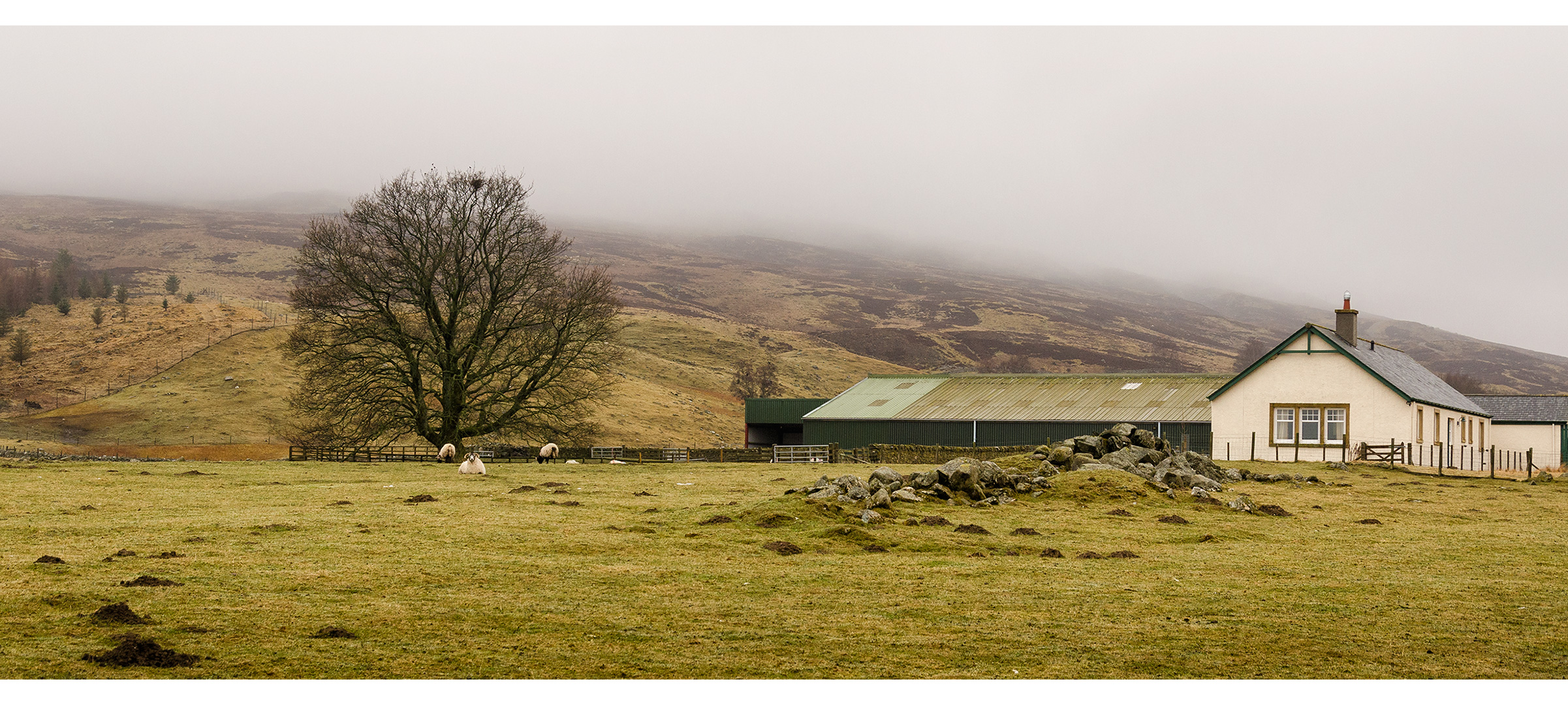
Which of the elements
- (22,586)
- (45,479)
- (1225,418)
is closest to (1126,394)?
(1225,418)

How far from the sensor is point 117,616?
42.5 ft

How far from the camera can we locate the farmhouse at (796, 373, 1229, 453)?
6612 cm

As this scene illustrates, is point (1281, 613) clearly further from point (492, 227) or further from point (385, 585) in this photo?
point (492, 227)

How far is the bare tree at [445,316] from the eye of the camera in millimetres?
54469

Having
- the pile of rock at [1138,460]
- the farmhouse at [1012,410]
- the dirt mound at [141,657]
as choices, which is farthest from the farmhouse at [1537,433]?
the dirt mound at [141,657]

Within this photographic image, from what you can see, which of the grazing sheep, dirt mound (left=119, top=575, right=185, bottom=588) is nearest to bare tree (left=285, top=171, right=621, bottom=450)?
the grazing sheep

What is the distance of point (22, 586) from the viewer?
1467 centimetres

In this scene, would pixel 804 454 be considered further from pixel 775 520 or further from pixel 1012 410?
pixel 775 520

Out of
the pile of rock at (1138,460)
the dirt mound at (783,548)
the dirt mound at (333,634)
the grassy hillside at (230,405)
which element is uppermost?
the dirt mound at (333,634)

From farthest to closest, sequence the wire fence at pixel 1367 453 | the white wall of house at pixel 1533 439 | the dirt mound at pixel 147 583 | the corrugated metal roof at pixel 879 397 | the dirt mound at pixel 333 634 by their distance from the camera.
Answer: the corrugated metal roof at pixel 879 397 → the white wall of house at pixel 1533 439 → the wire fence at pixel 1367 453 → the dirt mound at pixel 147 583 → the dirt mound at pixel 333 634

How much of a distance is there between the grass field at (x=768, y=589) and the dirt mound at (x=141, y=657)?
17cm

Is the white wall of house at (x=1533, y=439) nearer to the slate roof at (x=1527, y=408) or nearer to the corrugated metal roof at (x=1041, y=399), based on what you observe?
the slate roof at (x=1527, y=408)

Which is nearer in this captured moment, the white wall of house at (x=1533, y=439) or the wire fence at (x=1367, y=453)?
the wire fence at (x=1367, y=453)

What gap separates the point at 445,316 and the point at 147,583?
1822 inches
